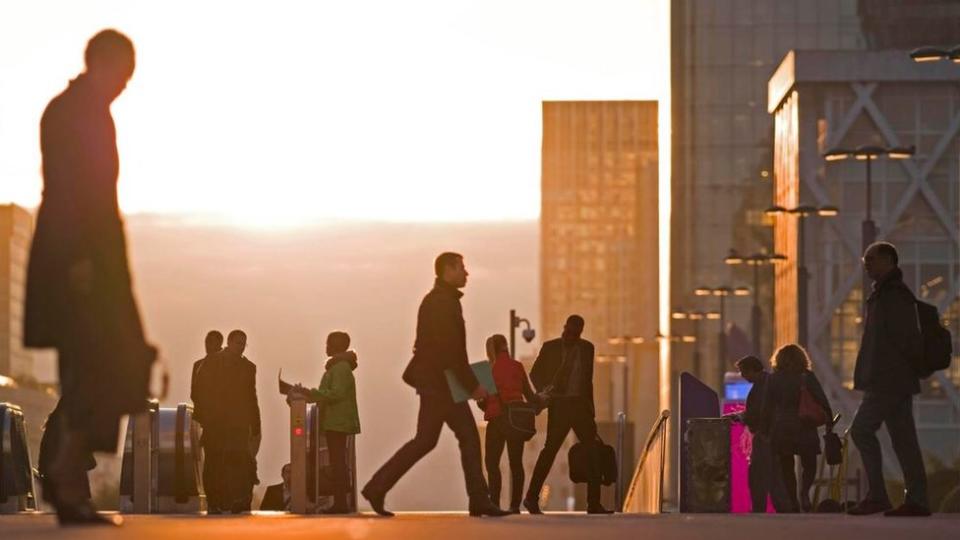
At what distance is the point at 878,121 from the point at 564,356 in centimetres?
8458

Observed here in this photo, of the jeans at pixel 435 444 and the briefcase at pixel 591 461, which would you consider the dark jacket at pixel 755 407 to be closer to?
the briefcase at pixel 591 461

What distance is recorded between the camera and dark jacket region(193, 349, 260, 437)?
20922mm

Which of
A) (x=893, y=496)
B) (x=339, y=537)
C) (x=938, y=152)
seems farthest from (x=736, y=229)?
(x=339, y=537)

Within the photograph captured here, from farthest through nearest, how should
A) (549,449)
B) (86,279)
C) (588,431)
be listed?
(549,449)
(588,431)
(86,279)

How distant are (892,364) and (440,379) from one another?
3.00 meters

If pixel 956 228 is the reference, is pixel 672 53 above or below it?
above

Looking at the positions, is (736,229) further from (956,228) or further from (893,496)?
(893,496)

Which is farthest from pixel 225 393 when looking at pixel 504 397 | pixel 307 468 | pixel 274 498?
pixel 274 498

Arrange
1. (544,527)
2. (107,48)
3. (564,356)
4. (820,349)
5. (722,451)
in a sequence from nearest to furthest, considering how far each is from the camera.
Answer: (107,48)
(544,527)
(564,356)
(722,451)
(820,349)

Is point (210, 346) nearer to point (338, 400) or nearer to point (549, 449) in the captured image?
point (338, 400)

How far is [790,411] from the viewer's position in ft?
69.8

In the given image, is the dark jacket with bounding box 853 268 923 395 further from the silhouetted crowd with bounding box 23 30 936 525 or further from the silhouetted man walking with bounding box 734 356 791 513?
the silhouetted man walking with bounding box 734 356 791 513

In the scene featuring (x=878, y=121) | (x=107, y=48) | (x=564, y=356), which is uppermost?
(x=878, y=121)

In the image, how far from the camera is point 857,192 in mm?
103625
